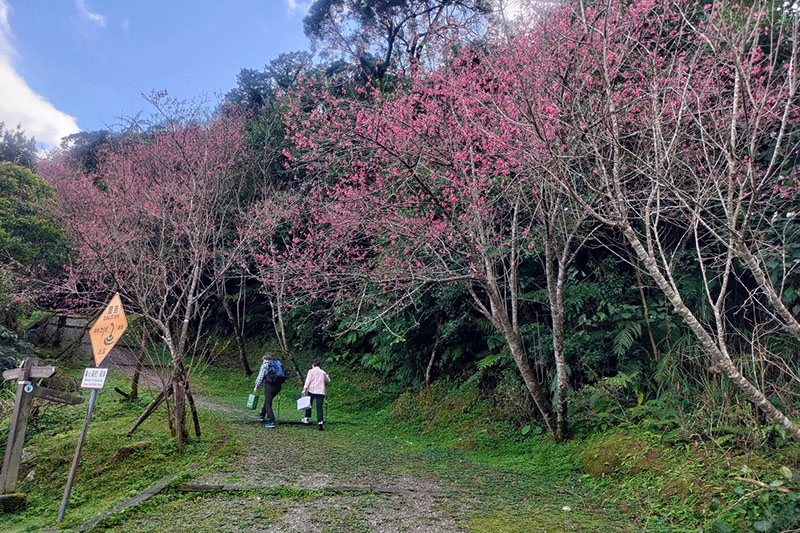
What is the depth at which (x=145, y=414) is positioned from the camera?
6938mm

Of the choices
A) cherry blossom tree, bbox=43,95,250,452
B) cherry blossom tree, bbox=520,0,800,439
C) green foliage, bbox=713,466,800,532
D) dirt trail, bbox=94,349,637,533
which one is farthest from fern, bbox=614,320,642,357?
cherry blossom tree, bbox=43,95,250,452

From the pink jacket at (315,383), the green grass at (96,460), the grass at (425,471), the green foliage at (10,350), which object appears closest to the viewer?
the grass at (425,471)

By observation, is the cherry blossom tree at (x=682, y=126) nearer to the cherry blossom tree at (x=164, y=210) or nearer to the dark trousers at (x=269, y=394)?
the dark trousers at (x=269, y=394)

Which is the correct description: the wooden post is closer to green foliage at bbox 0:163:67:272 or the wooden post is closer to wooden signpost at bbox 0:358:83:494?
wooden signpost at bbox 0:358:83:494

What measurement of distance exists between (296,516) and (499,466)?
11.3 ft

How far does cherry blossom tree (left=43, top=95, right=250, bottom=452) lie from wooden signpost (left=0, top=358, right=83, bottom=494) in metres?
3.14

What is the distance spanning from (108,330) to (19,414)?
1729mm

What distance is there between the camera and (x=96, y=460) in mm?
6109

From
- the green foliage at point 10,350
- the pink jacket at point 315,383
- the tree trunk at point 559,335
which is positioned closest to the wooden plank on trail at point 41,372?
the pink jacket at point 315,383

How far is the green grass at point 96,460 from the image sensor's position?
199 inches

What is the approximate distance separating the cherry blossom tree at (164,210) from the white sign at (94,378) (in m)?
3.99

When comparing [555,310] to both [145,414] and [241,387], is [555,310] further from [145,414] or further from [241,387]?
[241,387]

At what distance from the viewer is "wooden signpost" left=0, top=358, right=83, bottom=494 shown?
17.7ft

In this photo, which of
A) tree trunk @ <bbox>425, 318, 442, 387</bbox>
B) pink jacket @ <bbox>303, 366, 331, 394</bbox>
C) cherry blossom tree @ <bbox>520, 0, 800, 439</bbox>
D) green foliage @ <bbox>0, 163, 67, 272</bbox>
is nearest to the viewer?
cherry blossom tree @ <bbox>520, 0, 800, 439</bbox>
